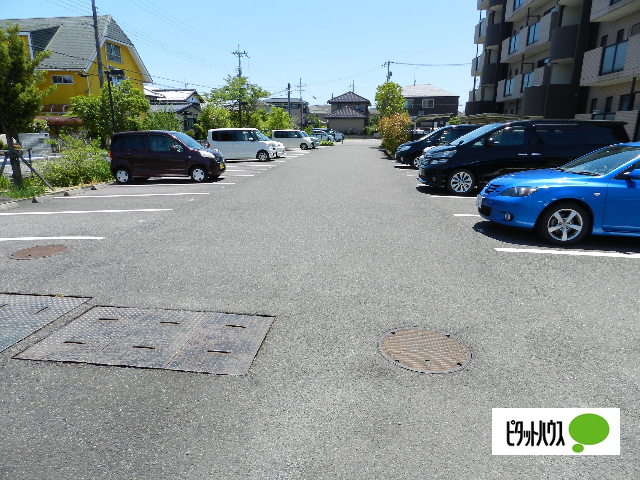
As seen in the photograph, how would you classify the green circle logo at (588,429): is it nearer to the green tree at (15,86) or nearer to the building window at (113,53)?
the green tree at (15,86)

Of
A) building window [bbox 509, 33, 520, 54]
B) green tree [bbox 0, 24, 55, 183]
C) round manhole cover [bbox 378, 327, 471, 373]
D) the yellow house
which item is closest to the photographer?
round manhole cover [bbox 378, 327, 471, 373]

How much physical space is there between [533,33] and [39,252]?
27066 mm

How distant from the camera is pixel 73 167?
1302 centimetres

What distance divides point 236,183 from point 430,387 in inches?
471

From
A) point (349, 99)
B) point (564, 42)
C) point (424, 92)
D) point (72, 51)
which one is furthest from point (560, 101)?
point (349, 99)

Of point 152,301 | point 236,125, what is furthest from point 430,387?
point 236,125

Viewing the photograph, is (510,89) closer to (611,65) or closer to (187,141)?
(611,65)

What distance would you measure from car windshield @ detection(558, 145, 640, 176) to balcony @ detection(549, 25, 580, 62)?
16719mm

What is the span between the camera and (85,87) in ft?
113

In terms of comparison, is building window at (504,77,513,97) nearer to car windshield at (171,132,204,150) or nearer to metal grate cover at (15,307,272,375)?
car windshield at (171,132,204,150)

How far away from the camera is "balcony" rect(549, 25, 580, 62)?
65.5 feet

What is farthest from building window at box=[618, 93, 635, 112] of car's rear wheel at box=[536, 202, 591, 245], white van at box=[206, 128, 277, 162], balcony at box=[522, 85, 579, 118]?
white van at box=[206, 128, 277, 162]

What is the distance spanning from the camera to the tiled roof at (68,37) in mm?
34375

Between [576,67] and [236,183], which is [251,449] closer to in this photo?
[236,183]
